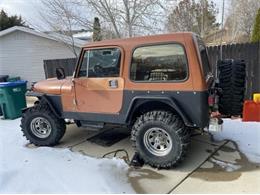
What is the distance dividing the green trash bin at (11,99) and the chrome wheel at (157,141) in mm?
4969

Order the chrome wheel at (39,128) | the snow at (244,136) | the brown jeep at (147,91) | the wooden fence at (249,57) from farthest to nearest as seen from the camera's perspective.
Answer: the wooden fence at (249,57)
the chrome wheel at (39,128)
the snow at (244,136)
the brown jeep at (147,91)

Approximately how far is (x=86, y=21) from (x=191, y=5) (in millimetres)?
5803

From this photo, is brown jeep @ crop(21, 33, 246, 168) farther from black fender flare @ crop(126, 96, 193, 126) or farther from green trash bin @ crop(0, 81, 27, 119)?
green trash bin @ crop(0, 81, 27, 119)

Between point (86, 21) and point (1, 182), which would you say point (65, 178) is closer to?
point (1, 182)

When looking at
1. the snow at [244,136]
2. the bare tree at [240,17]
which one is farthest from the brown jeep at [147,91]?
the bare tree at [240,17]

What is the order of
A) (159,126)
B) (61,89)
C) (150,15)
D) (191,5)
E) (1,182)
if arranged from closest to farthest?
(1,182), (159,126), (61,89), (150,15), (191,5)

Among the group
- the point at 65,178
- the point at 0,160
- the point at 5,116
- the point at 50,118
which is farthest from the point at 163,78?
the point at 5,116

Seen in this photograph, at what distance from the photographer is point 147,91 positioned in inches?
175

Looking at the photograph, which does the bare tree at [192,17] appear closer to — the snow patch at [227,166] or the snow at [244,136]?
the snow at [244,136]

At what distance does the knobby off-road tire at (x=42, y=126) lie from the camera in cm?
553

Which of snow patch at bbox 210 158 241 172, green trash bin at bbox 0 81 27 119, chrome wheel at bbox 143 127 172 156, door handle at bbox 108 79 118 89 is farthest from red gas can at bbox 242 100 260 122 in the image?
green trash bin at bbox 0 81 27 119

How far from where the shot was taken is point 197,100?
412 centimetres

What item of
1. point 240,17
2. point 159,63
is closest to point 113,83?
point 159,63

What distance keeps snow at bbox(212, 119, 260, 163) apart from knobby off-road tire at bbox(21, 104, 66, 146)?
3028mm
